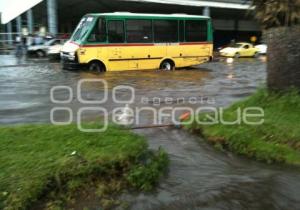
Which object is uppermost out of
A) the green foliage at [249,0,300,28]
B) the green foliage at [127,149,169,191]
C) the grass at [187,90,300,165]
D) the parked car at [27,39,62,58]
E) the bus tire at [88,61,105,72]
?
the parked car at [27,39,62,58]

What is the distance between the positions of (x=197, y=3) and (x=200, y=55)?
798 inches

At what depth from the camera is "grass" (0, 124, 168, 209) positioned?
473 cm

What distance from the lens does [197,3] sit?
138ft

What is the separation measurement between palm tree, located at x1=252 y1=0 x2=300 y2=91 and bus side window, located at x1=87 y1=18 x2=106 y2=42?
39.0 ft

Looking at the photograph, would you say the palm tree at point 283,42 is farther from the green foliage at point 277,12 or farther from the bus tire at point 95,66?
the bus tire at point 95,66

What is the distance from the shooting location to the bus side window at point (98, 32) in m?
19.3

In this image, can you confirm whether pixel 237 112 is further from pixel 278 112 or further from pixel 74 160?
pixel 74 160

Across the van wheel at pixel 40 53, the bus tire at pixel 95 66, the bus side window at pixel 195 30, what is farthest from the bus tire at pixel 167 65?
the van wheel at pixel 40 53

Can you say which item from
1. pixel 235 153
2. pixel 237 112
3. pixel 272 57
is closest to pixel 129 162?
pixel 235 153

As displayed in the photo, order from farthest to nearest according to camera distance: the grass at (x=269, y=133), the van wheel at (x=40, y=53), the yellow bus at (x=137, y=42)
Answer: the van wheel at (x=40, y=53) → the yellow bus at (x=137, y=42) → the grass at (x=269, y=133)

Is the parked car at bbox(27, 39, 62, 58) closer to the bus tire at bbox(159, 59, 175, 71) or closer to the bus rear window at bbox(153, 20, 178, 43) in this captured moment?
the bus rear window at bbox(153, 20, 178, 43)

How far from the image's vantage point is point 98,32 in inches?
762

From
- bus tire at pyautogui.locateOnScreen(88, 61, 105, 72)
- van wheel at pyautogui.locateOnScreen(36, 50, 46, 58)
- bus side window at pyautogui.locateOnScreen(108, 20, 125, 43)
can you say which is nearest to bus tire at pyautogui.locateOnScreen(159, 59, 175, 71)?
bus side window at pyautogui.locateOnScreen(108, 20, 125, 43)

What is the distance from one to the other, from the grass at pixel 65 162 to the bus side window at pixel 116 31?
1376cm
